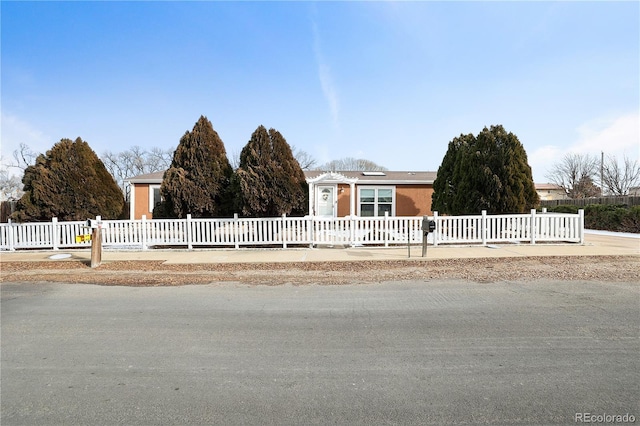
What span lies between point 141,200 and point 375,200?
42.3ft

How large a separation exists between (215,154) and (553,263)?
10.8 metres

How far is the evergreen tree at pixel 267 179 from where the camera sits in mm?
12219

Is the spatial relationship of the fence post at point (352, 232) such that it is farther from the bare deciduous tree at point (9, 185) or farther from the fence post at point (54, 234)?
the bare deciduous tree at point (9, 185)

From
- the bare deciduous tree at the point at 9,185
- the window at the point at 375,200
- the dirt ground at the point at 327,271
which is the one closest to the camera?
the dirt ground at the point at 327,271

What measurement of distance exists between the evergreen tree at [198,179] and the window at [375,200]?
904cm

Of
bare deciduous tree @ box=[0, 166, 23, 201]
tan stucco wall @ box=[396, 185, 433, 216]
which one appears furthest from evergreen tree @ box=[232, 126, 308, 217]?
bare deciduous tree @ box=[0, 166, 23, 201]

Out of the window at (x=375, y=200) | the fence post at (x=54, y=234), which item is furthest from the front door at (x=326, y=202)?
the fence post at (x=54, y=234)

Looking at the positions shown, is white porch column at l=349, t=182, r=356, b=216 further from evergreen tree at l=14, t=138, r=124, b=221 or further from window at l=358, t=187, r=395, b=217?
evergreen tree at l=14, t=138, r=124, b=221

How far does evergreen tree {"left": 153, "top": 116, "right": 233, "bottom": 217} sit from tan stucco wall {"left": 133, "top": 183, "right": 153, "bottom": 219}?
8249 mm

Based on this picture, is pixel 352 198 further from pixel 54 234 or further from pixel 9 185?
pixel 9 185

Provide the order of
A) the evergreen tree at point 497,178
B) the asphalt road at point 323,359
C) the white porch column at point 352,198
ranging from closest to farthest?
the asphalt road at point 323,359 < the evergreen tree at point 497,178 < the white porch column at point 352,198

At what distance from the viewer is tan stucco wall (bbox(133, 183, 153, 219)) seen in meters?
20.6

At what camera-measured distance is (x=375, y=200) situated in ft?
67.4

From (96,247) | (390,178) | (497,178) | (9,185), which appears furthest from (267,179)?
(9,185)
